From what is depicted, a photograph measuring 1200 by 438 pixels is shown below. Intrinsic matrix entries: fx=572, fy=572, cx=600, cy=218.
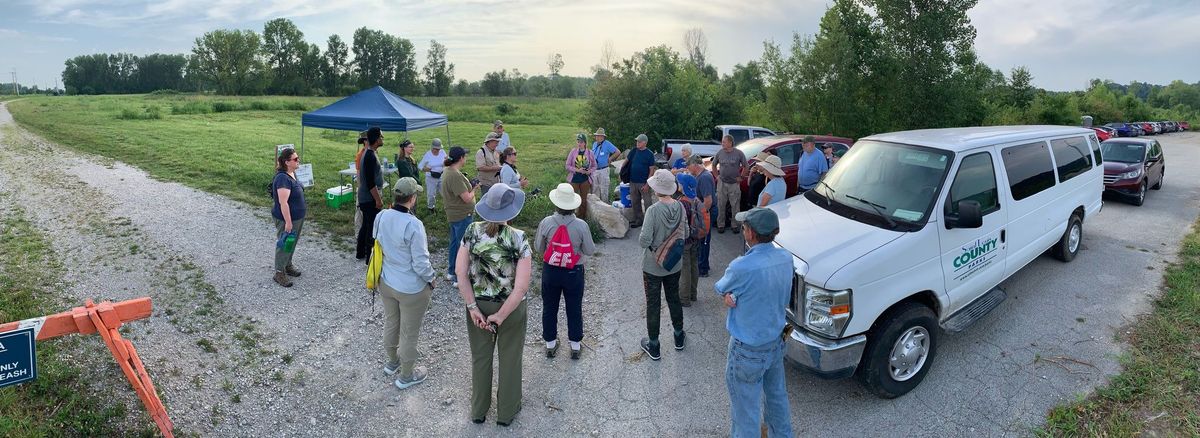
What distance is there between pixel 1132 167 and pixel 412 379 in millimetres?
13962

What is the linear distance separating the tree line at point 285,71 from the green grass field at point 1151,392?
73163mm

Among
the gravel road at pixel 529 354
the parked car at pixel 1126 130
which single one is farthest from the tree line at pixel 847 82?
the parked car at pixel 1126 130

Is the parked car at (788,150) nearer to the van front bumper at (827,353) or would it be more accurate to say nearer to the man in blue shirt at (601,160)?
the man in blue shirt at (601,160)

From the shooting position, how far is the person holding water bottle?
20.4 feet

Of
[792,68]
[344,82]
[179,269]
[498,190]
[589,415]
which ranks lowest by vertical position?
[589,415]

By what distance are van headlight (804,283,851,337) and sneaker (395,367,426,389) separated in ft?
10.2

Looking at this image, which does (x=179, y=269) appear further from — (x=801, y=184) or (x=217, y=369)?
(x=801, y=184)

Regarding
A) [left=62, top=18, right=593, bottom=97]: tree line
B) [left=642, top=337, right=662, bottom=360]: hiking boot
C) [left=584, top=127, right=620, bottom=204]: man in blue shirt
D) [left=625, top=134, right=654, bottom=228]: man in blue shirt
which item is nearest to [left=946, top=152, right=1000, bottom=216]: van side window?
[left=642, top=337, right=662, bottom=360]: hiking boot

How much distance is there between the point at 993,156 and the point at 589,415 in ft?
14.0

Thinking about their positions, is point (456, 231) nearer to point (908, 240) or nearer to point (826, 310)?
point (826, 310)

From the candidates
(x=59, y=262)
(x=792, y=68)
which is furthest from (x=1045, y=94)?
(x=59, y=262)

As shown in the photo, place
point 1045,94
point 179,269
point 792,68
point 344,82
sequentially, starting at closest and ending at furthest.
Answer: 1. point 179,269
2. point 792,68
3. point 1045,94
4. point 344,82

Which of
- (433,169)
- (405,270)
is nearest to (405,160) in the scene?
(433,169)

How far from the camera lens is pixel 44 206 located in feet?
32.1
